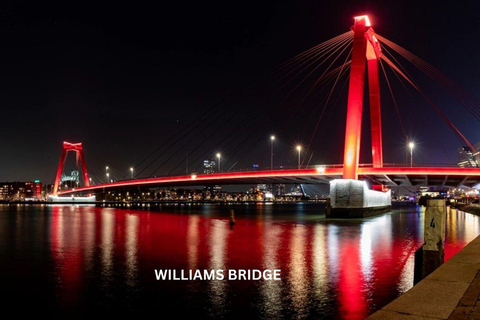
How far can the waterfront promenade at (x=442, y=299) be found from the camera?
451 centimetres

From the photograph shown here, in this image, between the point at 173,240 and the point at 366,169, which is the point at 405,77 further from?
the point at 173,240

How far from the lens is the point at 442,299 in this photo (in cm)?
508

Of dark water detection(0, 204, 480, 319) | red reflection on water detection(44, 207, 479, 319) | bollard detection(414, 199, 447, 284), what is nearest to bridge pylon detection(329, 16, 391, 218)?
red reflection on water detection(44, 207, 479, 319)

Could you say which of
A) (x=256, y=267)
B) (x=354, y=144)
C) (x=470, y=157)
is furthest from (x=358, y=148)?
(x=470, y=157)

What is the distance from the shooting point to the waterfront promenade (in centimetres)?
451

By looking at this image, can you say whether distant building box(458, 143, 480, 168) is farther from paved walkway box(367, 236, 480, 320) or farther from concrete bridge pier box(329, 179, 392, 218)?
paved walkway box(367, 236, 480, 320)

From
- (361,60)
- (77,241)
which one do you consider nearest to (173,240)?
(77,241)

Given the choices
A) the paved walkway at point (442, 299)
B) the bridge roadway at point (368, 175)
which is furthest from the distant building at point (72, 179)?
the paved walkway at point (442, 299)

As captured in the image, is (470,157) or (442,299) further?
(470,157)

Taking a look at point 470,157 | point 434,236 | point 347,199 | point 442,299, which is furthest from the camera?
point 470,157

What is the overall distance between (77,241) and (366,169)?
89.7 ft

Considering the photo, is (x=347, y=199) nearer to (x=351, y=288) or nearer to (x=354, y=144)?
(x=354, y=144)

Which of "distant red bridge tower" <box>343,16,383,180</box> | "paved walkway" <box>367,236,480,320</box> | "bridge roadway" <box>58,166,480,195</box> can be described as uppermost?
"distant red bridge tower" <box>343,16,383,180</box>

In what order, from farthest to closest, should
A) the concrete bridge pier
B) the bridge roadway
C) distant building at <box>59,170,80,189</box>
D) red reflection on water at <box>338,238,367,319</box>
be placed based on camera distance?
distant building at <box>59,170,80,189</box> < the bridge roadway < the concrete bridge pier < red reflection on water at <box>338,238,367,319</box>
